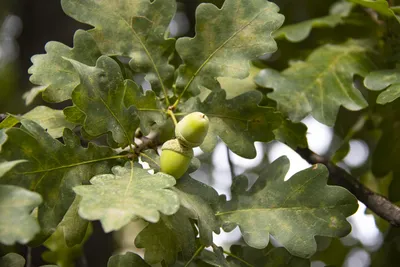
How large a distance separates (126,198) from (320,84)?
62 cm

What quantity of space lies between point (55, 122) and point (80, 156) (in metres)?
0.15

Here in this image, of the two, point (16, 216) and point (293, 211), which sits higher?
point (16, 216)

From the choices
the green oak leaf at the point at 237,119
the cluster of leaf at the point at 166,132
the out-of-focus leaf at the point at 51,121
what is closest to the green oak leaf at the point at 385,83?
the cluster of leaf at the point at 166,132

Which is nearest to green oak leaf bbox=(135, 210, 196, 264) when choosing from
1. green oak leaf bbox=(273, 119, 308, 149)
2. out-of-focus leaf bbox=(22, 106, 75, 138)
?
out-of-focus leaf bbox=(22, 106, 75, 138)

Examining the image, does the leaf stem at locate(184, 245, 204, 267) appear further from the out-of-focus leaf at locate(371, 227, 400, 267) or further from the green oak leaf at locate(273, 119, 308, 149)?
the out-of-focus leaf at locate(371, 227, 400, 267)

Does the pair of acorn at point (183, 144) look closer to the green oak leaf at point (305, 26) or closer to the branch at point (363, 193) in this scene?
the branch at point (363, 193)

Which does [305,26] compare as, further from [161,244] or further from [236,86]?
[161,244]

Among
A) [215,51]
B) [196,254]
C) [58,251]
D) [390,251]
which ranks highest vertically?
[215,51]

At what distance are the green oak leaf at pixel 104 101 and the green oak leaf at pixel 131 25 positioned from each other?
0.13 meters

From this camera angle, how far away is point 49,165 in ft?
2.57

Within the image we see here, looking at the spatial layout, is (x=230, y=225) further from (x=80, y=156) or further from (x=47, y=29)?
(x=47, y=29)

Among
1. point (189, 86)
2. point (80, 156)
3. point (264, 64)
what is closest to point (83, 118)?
point (80, 156)

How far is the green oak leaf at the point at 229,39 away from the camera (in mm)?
929

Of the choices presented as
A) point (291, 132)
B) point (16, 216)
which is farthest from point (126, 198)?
point (291, 132)
